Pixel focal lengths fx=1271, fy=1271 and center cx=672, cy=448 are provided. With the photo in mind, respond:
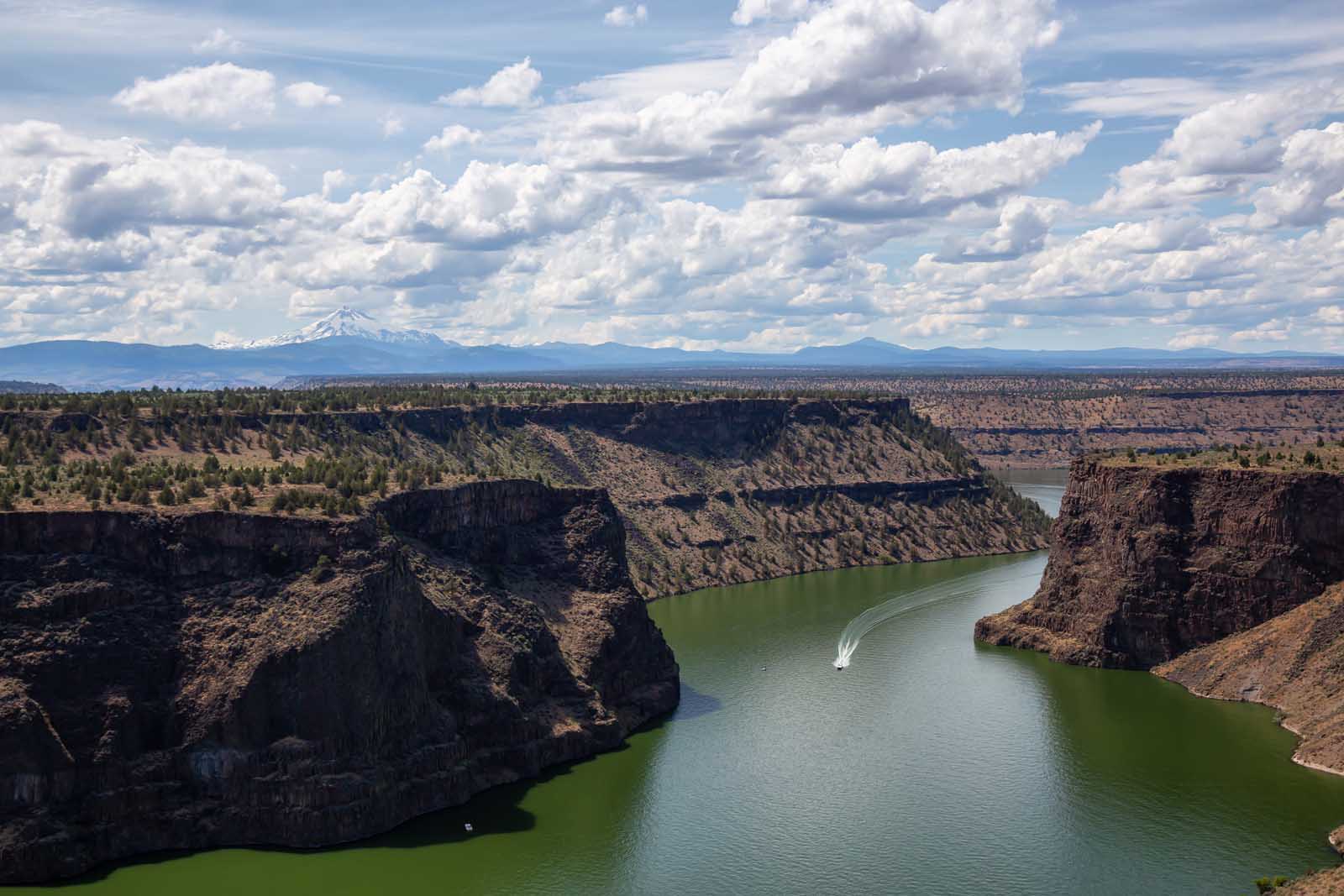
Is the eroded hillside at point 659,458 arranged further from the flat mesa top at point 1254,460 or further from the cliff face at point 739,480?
the flat mesa top at point 1254,460

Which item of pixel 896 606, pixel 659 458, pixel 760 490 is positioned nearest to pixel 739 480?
pixel 760 490

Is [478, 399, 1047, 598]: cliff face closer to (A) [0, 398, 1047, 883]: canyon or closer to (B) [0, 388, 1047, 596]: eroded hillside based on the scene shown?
(B) [0, 388, 1047, 596]: eroded hillside

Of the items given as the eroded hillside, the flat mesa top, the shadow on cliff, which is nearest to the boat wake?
the eroded hillside

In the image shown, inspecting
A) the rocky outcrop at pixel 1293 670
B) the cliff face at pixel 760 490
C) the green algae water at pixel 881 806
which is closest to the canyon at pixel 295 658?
the green algae water at pixel 881 806

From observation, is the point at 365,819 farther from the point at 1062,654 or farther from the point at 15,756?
the point at 1062,654

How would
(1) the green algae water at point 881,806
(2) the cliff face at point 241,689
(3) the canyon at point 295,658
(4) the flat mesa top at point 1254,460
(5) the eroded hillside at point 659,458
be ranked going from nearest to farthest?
(2) the cliff face at point 241,689, (1) the green algae water at point 881,806, (3) the canyon at point 295,658, (4) the flat mesa top at point 1254,460, (5) the eroded hillside at point 659,458

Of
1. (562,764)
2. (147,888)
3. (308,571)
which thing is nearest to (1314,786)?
(562,764)
